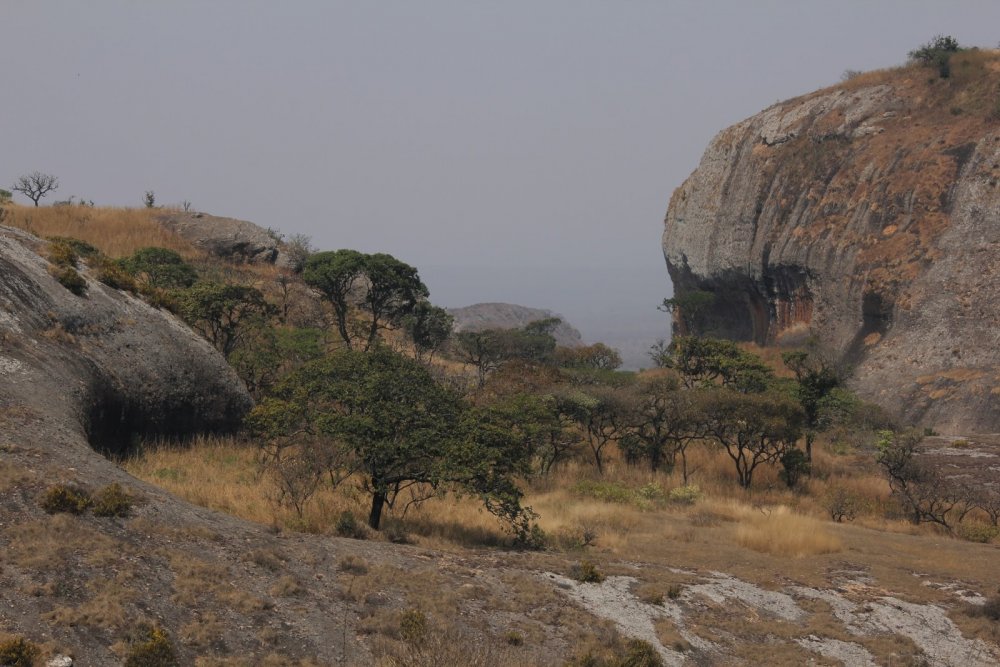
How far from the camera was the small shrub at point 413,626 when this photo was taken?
9.07 meters

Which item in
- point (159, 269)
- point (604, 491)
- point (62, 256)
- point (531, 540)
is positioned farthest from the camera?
point (159, 269)

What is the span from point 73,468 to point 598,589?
8861mm

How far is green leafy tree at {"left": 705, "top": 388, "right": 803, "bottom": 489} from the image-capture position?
27.4 meters

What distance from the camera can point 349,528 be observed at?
14.1m

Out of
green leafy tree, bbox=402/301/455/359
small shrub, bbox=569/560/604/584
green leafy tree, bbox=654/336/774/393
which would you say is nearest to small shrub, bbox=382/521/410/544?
small shrub, bbox=569/560/604/584

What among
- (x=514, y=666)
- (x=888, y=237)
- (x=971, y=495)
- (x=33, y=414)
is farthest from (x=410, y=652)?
(x=888, y=237)

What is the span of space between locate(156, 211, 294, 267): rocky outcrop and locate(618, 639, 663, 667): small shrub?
49285mm

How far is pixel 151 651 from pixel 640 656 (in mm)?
6281

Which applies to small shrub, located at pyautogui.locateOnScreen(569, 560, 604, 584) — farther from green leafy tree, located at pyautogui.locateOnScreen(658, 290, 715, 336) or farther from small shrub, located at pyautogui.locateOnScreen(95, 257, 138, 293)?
green leafy tree, located at pyautogui.locateOnScreen(658, 290, 715, 336)

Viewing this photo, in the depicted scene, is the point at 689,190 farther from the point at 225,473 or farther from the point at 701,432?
the point at 225,473

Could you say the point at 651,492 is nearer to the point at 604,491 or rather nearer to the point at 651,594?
the point at 604,491

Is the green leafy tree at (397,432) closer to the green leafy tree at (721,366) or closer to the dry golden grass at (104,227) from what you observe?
the green leafy tree at (721,366)

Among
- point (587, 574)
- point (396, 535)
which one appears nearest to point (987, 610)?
point (587, 574)

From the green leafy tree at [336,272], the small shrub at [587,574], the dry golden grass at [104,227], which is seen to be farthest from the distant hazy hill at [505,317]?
the small shrub at [587,574]
